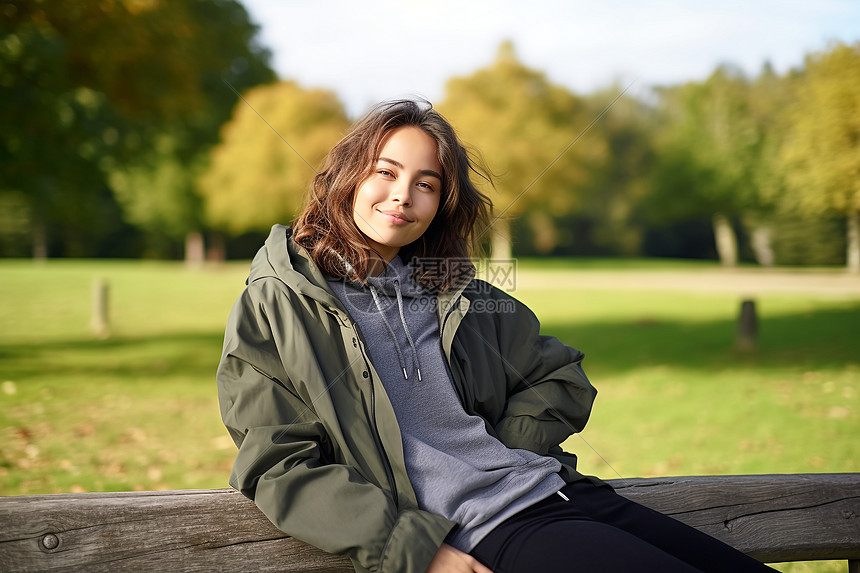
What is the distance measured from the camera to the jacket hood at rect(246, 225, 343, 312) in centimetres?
184

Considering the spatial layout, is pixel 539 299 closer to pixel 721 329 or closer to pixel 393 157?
pixel 721 329

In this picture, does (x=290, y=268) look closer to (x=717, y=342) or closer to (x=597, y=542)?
(x=597, y=542)

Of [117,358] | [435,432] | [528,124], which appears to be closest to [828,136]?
[528,124]

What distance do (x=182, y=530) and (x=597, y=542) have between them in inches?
41.8

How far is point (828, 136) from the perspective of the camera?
11.1 m

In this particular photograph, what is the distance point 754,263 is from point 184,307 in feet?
46.4

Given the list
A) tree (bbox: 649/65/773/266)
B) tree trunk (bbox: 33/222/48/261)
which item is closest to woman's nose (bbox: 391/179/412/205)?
tree (bbox: 649/65/773/266)

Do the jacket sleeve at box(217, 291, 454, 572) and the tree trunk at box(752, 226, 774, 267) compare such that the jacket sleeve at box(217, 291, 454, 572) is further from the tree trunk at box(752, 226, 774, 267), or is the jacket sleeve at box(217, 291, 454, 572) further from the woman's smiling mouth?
the tree trunk at box(752, 226, 774, 267)

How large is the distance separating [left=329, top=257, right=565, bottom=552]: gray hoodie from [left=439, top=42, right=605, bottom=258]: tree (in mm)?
12155

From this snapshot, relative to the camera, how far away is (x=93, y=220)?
9281 mm

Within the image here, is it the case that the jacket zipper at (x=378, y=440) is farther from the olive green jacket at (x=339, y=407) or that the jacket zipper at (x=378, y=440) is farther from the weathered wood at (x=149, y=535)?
the weathered wood at (x=149, y=535)

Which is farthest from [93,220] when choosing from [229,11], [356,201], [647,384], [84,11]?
[356,201]

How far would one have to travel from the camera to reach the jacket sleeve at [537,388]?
81.8 inches

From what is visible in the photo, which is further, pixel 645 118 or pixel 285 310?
pixel 645 118
